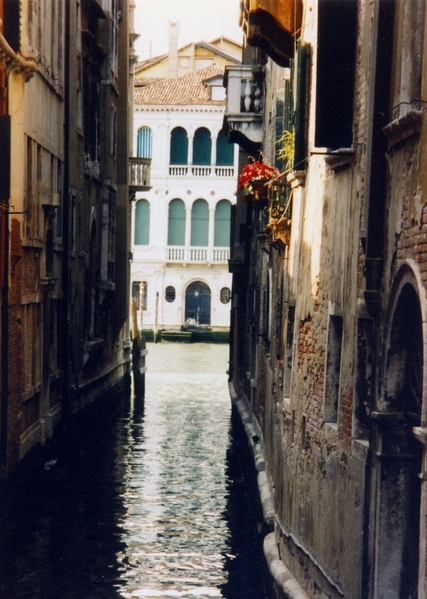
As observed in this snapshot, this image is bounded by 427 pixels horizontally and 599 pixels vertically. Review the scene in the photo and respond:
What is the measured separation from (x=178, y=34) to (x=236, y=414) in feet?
128

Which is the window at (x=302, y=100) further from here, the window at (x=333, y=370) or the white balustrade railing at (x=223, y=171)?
the white balustrade railing at (x=223, y=171)

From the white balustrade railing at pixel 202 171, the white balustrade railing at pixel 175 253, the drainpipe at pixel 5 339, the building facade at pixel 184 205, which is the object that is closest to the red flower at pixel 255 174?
the drainpipe at pixel 5 339

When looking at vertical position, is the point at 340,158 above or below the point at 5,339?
above

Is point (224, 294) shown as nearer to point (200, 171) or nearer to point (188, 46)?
point (200, 171)

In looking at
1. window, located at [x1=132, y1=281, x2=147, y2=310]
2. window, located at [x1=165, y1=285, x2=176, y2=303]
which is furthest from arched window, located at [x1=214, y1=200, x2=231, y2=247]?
window, located at [x1=132, y1=281, x2=147, y2=310]

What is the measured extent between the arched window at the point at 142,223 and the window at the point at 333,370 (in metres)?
45.5

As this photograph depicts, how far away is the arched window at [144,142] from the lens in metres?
53.3

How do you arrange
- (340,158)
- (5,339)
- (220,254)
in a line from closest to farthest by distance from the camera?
(340,158), (5,339), (220,254)

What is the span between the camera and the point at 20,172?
45.3ft

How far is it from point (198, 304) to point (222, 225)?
150 inches

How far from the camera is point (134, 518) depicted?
13.5 metres

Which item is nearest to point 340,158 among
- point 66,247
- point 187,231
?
point 66,247

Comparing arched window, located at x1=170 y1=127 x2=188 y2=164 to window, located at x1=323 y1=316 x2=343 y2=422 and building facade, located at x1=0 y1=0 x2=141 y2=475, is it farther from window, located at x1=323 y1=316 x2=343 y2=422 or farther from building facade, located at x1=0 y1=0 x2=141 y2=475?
window, located at x1=323 y1=316 x2=343 y2=422

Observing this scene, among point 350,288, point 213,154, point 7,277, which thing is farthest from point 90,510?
point 213,154
